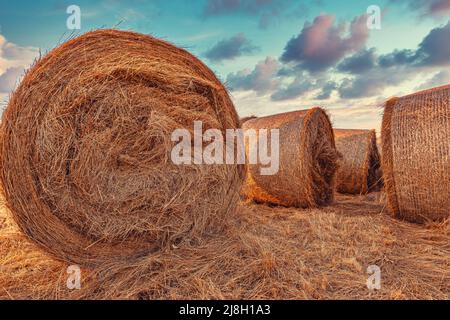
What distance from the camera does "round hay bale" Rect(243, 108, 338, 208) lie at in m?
5.58

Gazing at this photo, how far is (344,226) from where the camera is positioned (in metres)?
4.44

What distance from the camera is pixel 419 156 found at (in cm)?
432

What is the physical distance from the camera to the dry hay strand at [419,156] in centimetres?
419

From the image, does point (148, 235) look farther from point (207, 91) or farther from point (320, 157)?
point (320, 157)

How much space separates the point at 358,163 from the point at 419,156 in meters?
3.05

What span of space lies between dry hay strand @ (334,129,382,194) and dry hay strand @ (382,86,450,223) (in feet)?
8.49

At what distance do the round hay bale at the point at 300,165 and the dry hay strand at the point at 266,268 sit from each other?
1.33 meters

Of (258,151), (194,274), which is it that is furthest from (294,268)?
(258,151)
